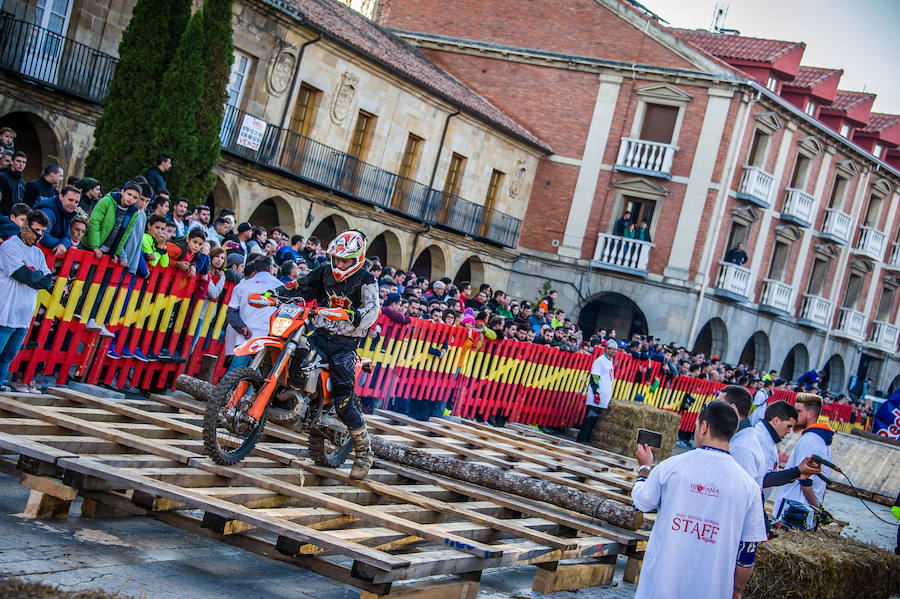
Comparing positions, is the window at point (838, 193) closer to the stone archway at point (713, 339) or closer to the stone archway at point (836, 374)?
the stone archway at point (836, 374)

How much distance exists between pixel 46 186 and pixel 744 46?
32047 mm

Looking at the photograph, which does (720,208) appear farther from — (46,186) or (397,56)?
(46,186)

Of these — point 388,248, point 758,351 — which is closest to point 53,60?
point 388,248

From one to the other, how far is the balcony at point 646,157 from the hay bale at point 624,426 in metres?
17.8

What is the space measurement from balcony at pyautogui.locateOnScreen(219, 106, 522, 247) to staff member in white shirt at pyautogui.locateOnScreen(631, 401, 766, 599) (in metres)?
19.7

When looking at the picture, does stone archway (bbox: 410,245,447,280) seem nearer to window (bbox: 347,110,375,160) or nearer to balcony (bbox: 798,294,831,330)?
window (bbox: 347,110,375,160)

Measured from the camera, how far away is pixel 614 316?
Result: 36250 millimetres

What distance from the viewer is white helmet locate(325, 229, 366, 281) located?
7.68 m

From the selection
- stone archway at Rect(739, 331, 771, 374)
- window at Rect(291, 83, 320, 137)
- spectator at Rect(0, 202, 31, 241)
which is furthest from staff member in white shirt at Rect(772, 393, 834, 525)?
stone archway at Rect(739, 331, 771, 374)

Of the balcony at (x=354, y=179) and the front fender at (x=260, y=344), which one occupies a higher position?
the balcony at (x=354, y=179)

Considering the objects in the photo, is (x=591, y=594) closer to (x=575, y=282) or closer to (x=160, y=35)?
(x=160, y=35)

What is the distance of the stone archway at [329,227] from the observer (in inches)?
1150

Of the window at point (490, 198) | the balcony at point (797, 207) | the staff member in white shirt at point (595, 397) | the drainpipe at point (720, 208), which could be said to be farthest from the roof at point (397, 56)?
the staff member in white shirt at point (595, 397)

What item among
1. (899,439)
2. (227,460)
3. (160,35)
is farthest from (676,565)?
(899,439)
